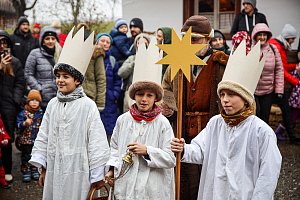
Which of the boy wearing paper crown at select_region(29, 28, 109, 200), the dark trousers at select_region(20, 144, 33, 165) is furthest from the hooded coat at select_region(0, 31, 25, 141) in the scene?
the boy wearing paper crown at select_region(29, 28, 109, 200)

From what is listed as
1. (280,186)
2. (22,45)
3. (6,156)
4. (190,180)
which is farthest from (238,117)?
(22,45)

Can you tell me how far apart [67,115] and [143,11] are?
22.9ft

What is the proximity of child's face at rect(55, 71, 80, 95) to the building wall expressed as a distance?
261 inches

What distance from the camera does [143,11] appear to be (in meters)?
10.9

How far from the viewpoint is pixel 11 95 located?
6594mm

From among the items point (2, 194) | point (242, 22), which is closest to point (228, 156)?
point (2, 194)

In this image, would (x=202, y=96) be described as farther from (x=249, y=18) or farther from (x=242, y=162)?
(x=249, y=18)

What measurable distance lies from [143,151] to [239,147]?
74cm

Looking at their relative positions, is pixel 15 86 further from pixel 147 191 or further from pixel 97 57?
pixel 147 191

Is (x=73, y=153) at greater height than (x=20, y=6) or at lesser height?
lesser

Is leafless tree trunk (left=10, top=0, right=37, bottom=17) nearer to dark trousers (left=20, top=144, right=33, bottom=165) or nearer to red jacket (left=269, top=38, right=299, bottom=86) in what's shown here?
red jacket (left=269, top=38, right=299, bottom=86)

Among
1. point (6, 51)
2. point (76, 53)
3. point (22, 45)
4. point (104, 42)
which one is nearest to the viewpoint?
point (76, 53)

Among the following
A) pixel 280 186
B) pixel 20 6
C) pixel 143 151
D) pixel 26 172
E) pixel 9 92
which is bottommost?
pixel 280 186

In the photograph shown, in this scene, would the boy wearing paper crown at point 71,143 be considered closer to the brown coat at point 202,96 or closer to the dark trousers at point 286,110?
the brown coat at point 202,96
